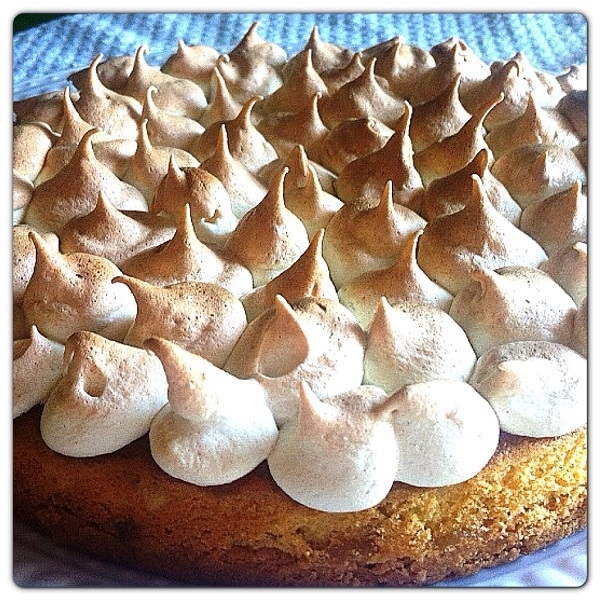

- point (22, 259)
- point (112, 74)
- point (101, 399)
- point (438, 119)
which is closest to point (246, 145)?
point (438, 119)

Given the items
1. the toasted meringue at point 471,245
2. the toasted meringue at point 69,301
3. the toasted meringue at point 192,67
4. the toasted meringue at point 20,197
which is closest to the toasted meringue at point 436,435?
the toasted meringue at point 471,245

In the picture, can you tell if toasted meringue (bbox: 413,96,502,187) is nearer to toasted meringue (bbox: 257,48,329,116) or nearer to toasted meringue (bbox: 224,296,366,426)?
toasted meringue (bbox: 257,48,329,116)

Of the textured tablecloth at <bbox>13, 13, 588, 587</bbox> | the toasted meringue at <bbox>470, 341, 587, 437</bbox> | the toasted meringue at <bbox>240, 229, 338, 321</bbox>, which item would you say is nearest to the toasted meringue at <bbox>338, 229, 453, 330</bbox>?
the toasted meringue at <bbox>240, 229, 338, 321</bbox>

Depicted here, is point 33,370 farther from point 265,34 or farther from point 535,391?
point 265,34

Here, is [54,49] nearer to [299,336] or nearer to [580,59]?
[580,59]

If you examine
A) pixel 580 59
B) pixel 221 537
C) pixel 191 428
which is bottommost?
pixel 580 59

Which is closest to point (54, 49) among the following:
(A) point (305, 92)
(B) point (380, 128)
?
(A) point (305, 92)
